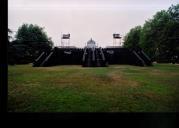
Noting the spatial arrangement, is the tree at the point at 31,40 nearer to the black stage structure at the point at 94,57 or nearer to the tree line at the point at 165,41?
the black stage structure at the point at 94,57

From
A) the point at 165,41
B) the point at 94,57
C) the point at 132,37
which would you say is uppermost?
the point at 132,37

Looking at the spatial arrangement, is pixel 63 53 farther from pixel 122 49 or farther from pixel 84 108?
pixel 84 108

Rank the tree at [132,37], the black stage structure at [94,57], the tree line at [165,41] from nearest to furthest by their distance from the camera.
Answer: the tree line at [165,41] < the black stage structure at [94,57] < the tree at [132,37]

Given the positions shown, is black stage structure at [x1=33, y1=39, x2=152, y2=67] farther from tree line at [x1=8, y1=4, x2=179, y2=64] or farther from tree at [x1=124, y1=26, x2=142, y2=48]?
tree at [x1=124, y1=26, x2=142, y2=48]

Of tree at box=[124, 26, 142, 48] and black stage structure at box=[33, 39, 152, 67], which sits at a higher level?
tree at box=[124, 26, 142, 48]

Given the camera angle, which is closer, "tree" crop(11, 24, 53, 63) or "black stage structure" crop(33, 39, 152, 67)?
"tree" crop(11, 24, 53, 63)

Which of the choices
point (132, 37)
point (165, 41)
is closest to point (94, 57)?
point (165, 41)

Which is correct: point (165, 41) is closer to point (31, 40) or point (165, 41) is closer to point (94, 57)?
point (94, 57)

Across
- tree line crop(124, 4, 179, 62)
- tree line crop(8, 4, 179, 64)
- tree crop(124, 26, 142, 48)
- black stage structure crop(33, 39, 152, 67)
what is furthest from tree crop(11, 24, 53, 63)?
tree line crop(124, 4, 179, 62)

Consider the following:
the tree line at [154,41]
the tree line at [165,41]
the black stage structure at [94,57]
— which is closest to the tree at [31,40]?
the tree line at [154,41]

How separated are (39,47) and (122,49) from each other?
34.0 ft
